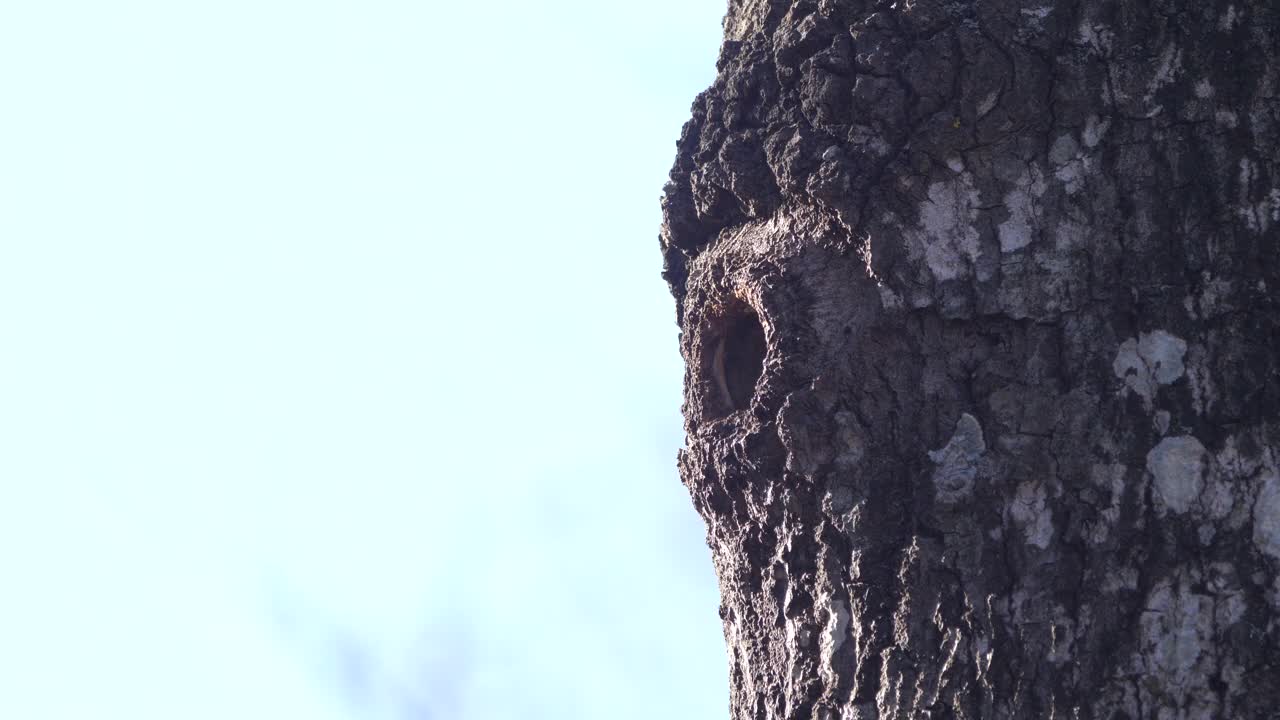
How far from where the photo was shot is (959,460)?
159cm

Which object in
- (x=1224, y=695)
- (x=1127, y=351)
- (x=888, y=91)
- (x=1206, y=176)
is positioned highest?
(x=888, y=91)

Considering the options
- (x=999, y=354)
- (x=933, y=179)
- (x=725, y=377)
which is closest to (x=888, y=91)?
(x=933, y=179)

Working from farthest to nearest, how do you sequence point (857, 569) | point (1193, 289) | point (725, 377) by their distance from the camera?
point (725, 377) → point (857, 569) → point (1193, 289)

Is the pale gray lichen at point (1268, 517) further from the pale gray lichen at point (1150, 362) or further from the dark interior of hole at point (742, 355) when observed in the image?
the dark interior of hole at point (742, 355)

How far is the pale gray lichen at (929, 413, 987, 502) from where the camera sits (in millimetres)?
1583

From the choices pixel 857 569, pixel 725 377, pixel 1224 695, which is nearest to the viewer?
pixel 1224 695

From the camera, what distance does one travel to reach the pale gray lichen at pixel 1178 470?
58.1 inches

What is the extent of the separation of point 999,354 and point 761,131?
0.52 meters

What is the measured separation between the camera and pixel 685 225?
6.73 ft

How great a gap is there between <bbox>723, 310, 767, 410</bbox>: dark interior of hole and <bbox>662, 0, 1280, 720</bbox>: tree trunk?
0.49 ft

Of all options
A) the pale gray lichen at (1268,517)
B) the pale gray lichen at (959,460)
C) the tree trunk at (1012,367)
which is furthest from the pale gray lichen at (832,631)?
the pale gray lichen at (1268,517)

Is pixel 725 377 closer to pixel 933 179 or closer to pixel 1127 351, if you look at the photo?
pixel 933 179

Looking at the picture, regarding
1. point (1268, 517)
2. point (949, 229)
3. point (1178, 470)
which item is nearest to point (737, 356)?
point (949, 229)

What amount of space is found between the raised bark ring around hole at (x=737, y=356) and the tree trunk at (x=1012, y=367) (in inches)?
5.4
